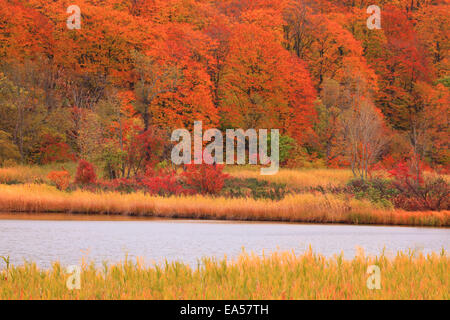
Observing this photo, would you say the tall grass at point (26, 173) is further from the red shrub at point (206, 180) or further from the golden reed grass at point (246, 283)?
the golden reed grass at point (246, 283)

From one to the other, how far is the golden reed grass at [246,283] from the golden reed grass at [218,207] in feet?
46.8

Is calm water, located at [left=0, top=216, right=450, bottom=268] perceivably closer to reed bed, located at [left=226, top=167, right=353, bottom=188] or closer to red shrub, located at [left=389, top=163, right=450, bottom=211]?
red shrub, located at [left=389, top=163, right=450, bottom=211]

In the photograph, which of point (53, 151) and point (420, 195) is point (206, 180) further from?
point (53, 151)

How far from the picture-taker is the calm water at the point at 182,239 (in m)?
17.3

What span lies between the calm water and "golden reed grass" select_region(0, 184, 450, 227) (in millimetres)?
1710

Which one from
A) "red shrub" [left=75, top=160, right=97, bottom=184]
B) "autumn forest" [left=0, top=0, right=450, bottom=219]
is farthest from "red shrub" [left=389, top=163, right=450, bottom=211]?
"red shrub" [left=75, top=160, right=97, bottom=184]

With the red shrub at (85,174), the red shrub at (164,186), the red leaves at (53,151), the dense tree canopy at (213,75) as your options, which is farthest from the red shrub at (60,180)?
the red leaves at (53,151)

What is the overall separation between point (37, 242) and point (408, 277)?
11944mm

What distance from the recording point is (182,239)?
20.5 meters

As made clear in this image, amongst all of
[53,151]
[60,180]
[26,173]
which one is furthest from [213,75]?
[60,180]

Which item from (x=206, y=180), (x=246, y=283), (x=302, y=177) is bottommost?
(x=302, y=177)

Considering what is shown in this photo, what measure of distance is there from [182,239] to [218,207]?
26.6 ft
